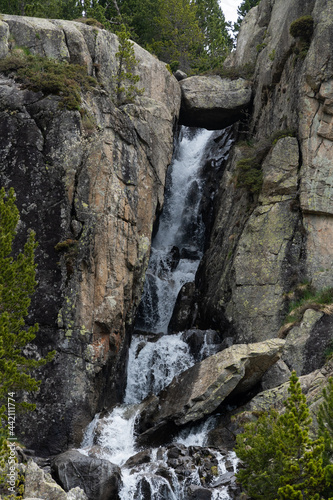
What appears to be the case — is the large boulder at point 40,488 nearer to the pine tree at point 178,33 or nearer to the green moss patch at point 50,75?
the green moss patch at point 50,75

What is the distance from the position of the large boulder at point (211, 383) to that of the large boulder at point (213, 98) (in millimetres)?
19643

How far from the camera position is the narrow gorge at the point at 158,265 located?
782 inches

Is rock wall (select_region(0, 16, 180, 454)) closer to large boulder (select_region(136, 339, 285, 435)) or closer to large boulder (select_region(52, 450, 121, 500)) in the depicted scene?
large boulder (select_region(136, 339, 285, 435))

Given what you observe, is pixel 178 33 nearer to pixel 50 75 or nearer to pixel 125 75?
pixel 125 75

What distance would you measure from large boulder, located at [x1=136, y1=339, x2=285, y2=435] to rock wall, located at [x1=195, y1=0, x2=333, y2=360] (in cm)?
166

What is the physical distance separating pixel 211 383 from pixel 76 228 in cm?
915

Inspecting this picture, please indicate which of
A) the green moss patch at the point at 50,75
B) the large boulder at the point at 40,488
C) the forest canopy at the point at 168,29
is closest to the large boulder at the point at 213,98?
the forest canopy at the point at 168,29

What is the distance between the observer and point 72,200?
23.8 meters

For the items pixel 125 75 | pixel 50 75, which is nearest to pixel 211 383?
pixel 50 75

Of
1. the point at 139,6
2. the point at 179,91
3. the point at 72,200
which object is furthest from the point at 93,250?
the point at 139,6

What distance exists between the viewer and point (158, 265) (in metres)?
32.6

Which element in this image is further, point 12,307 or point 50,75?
point 50,75

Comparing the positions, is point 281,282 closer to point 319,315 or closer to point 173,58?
point 319,315

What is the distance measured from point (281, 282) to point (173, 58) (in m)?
26.4
